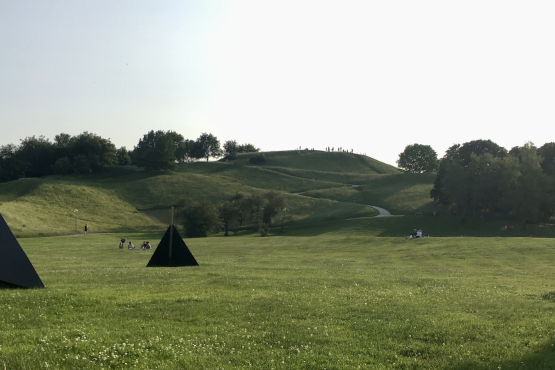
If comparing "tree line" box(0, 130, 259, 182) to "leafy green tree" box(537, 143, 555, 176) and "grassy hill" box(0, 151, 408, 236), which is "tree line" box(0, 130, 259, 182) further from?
"leafy green tree" box(537, 143, 555, 176)

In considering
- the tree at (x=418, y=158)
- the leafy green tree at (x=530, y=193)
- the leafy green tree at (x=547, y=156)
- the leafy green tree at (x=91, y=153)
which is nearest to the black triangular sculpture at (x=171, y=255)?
the leafy green tree at (x=530, y=193)

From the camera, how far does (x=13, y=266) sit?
15.8 meters

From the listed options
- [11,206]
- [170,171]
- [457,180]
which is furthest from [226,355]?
[170,171]

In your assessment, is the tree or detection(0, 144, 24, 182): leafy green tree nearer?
detection(0, 144, 24, 182): leafy green tree

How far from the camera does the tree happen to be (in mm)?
173262

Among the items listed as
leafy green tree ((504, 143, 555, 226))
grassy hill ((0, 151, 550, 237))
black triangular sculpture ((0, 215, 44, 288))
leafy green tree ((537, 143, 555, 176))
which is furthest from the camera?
leafy green tree ((537, 143, 555, 176))

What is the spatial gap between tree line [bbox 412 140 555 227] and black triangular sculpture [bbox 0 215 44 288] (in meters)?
80.8

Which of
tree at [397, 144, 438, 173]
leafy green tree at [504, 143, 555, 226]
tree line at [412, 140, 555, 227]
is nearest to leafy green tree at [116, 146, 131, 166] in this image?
tree at [397, 144, 438, 173]

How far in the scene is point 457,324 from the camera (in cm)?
1184

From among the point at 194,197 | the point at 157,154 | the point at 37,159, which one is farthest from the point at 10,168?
the point at 194,197

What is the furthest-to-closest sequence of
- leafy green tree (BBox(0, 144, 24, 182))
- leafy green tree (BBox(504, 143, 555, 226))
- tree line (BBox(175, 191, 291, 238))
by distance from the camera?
leafy green tree (BBox(0, 144, 24, 182))
tree line (BBox(175, 191, 291, 238))
leafy green tree (BBox(504, 143, 555, 226))

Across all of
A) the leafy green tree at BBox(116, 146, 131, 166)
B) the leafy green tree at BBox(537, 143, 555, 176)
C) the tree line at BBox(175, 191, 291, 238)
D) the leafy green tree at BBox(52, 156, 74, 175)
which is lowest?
the tree line at BBox(175, 191, 291, 238)

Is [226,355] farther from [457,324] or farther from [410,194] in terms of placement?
[410,194]

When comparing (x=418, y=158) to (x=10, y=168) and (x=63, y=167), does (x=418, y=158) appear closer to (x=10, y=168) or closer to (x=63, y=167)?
(x=63, y=167)
